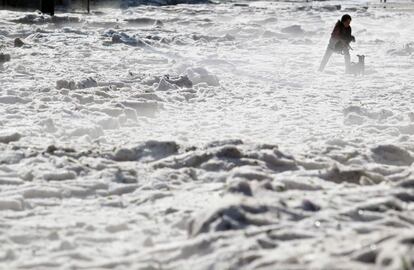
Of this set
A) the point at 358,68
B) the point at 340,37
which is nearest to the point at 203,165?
the point at 358,68

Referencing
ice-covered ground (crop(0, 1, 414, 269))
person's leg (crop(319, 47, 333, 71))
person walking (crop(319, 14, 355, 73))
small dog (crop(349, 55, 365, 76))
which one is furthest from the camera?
person's leg (crop(319, 47, 333, 71))

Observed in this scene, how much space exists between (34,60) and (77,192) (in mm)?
7352

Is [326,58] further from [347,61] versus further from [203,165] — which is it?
[203,165]

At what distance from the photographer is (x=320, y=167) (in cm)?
488

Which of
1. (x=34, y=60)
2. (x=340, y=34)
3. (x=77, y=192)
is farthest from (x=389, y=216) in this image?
(x=34, y=60)

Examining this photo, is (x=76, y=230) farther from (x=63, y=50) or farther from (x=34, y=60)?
(x=63, y=50)

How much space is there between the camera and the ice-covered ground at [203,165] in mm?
3146

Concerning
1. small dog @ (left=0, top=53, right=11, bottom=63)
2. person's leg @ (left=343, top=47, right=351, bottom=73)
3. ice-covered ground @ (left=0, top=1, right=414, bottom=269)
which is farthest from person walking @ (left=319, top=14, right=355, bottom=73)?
small dog @ (left=0, top=53, right=11, bottom=63)

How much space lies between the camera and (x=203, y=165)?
191 inches

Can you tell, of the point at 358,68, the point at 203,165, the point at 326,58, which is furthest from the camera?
the point at 326,58

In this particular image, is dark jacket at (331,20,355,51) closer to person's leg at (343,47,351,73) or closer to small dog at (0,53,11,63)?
person's leg at (343,47,351,73)

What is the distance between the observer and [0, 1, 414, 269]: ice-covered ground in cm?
315

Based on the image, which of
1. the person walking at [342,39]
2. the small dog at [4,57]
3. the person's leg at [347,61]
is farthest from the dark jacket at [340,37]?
the small dog at [4,57]

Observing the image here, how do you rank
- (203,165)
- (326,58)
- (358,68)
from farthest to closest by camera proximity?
(326,58), (358,68), (203,165)
